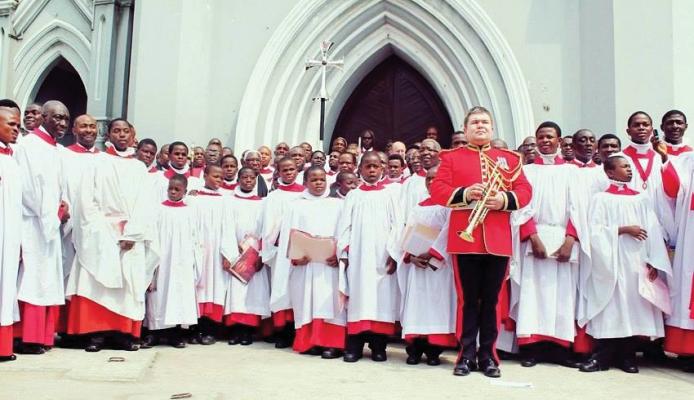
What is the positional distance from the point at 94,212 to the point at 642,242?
4520 mm

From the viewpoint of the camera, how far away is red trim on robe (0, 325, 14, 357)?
16.5ft

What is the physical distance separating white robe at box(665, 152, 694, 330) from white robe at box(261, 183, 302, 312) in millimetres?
3222

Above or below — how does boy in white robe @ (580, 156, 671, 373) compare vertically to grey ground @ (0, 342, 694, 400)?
above

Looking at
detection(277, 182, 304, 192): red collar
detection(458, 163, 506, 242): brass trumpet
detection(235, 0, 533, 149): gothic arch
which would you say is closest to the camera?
detection(458, 163, 506, 242): brass trumpet

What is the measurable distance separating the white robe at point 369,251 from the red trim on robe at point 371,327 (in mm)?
35

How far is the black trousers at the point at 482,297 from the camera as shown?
483 cm

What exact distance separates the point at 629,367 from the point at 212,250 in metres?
3.88

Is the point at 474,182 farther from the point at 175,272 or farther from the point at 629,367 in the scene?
the point at 175,272

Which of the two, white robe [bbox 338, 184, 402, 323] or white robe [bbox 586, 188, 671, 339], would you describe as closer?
white robe [bbox 586, 188, 671, 339]

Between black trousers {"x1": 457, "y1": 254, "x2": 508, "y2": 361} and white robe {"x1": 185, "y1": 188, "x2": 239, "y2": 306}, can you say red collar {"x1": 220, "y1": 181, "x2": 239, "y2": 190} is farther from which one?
black trousers {"x1": 457, "y1": 254, "x2": 508, "y2": 361}

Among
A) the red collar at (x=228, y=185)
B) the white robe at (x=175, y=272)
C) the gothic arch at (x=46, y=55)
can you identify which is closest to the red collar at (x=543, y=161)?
the red collar at (x=228, y=185)

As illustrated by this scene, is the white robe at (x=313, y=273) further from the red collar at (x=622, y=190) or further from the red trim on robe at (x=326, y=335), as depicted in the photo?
the red collar at (x=622, y=190)

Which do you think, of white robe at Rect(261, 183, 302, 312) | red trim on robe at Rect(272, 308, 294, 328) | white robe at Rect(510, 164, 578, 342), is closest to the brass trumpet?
white robe at Rect(510, 164, 578, 342)

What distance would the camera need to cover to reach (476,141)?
494 centimetres
